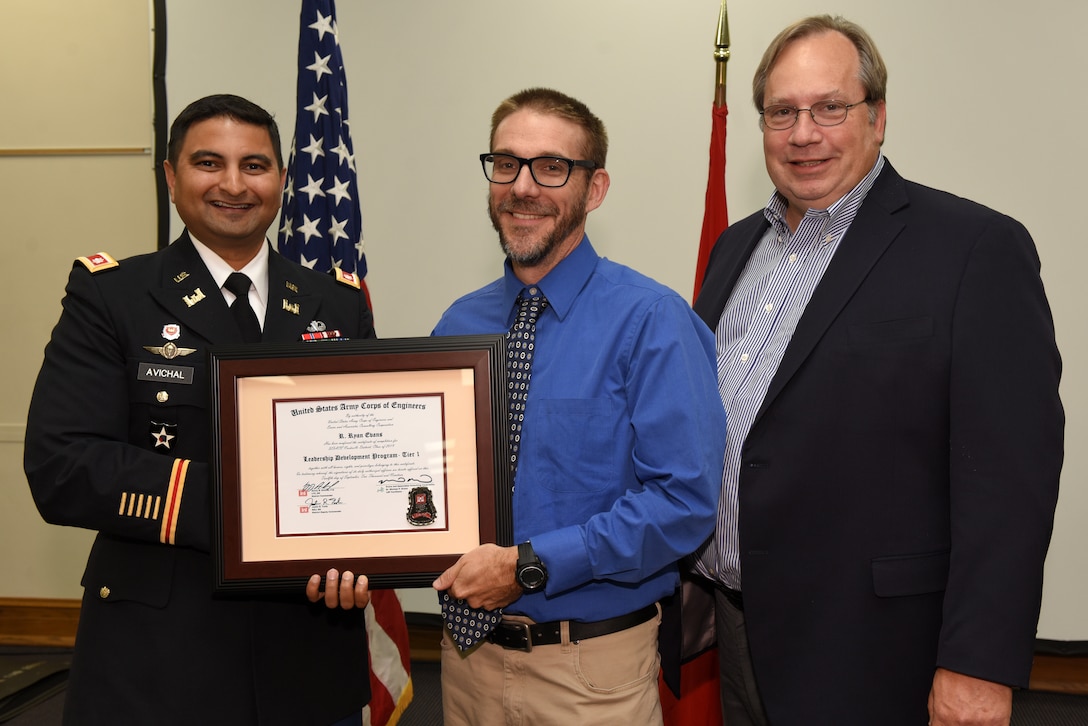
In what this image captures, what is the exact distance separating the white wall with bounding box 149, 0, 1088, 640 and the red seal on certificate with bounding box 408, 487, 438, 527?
2668 millimetres

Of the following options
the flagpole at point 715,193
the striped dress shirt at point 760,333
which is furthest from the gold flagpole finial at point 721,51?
the striped dress shirt at point 760,333

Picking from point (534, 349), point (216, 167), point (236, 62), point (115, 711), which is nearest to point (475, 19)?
point (236, 62)

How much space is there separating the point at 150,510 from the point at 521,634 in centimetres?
77

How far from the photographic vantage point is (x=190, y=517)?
1.66 metres

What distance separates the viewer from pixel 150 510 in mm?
1648

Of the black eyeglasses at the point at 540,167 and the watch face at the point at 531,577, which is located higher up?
the black eyeglasses at the point at 540,167

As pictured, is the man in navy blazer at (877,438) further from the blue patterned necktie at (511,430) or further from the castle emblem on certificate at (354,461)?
the castle emblem on certificate at (354,461)

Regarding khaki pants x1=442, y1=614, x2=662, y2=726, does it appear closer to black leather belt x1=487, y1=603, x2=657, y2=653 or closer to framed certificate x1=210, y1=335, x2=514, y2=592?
black leather belt x1=487, y1=603, x2=657, y2=653

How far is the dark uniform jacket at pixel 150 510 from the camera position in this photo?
5.46ft

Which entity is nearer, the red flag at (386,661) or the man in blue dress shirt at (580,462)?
the man in blue dress shirt at (580,462)

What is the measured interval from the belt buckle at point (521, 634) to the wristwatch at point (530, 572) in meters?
0.16

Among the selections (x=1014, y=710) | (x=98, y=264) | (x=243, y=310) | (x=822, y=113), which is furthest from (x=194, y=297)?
(x=1014, y=710)

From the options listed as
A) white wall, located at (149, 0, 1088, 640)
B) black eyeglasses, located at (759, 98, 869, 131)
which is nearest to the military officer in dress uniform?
black eyeglasses, located at (759, 98, 869, 131)

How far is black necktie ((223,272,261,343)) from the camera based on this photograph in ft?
6.04
